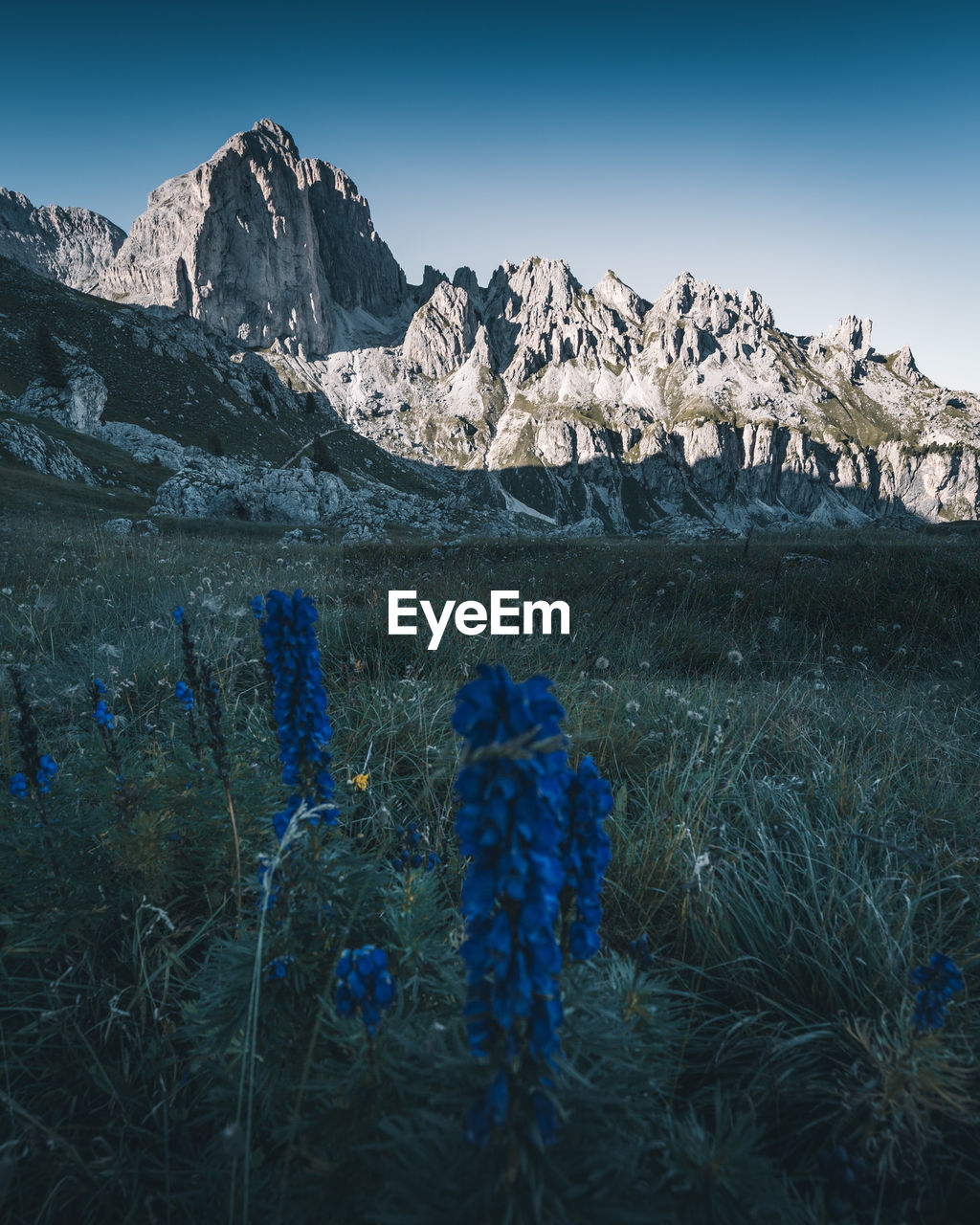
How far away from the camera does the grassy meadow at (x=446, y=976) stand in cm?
132

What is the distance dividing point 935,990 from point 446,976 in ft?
5.13

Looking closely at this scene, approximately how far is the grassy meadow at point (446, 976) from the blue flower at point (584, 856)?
0.14 meters

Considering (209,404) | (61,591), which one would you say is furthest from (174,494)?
(209,404)

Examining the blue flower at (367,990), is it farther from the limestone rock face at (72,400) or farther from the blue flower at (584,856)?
the limestone rock face at (72,400)

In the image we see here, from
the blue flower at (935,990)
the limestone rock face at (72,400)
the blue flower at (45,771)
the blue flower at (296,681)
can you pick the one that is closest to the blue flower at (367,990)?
the blue flower at (296,681)

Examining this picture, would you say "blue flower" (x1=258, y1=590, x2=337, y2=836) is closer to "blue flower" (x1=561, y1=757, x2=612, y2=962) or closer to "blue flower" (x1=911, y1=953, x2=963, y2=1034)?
"blue flower" (x1=561, y1=757, x2=612, y2=962)

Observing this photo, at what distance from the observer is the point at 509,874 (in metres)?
1.08

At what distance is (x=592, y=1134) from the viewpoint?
3.86 feet

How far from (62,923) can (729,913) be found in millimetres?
3242

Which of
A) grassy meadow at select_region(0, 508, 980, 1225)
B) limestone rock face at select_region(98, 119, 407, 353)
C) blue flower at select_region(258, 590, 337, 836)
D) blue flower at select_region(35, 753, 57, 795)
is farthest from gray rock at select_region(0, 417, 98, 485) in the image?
limestone rock face at select_region(98, 119, 407, 353)

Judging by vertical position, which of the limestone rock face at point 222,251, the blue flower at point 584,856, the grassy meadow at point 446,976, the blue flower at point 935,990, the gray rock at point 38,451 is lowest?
the grassy meadow at point 446,976

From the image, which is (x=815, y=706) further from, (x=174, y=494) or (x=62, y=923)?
(x=174, y=494)

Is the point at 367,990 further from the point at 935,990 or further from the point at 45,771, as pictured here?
the point at 45,771

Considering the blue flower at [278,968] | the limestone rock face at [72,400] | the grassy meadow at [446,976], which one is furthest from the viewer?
the limestone rock face at [72,400]
